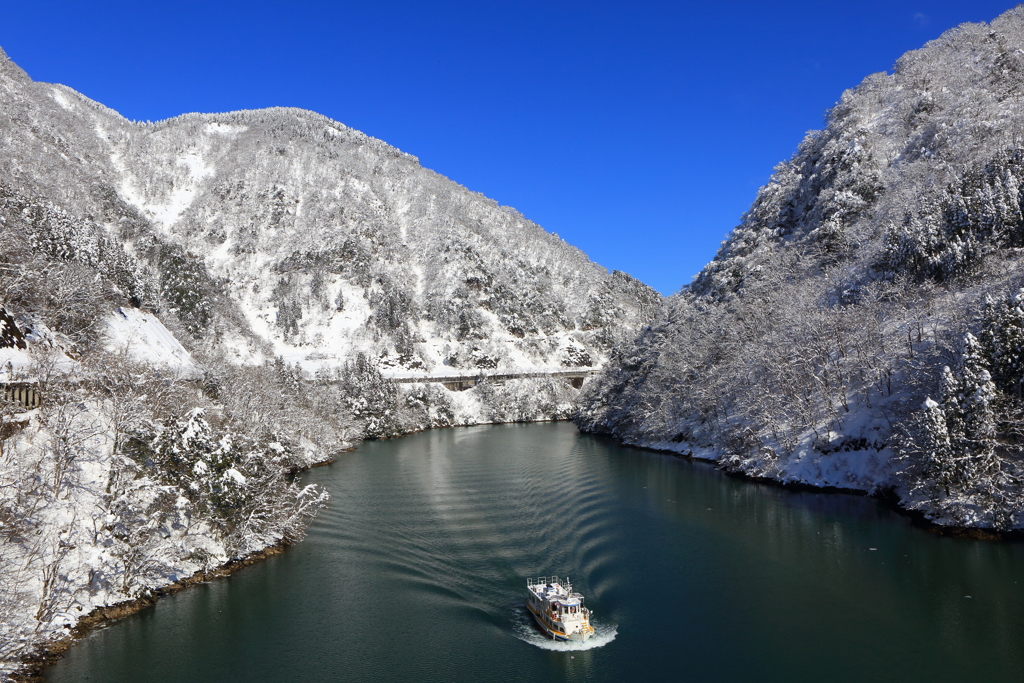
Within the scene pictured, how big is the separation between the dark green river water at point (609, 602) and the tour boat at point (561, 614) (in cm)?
64

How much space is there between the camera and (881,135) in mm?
95438

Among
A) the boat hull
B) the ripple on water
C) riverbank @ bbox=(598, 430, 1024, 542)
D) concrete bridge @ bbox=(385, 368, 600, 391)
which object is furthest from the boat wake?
concrete bridge @ bbox=(385, 368, 600, 391)

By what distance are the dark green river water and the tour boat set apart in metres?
0.64

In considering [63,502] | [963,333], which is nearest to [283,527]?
[63,502]

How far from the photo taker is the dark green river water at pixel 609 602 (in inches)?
945

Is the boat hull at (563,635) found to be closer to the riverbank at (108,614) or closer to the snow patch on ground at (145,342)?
the riverbank at (108,614)

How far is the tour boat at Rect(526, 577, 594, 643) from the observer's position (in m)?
26.3

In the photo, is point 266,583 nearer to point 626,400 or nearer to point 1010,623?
point 1010,623

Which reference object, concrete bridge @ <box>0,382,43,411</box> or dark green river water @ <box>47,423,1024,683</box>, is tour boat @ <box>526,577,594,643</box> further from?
concrete bridge @ <box>0,382,43,411</box>

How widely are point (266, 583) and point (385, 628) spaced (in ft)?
31.4

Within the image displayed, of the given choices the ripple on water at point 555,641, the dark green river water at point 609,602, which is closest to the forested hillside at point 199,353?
the dark green river water at point 609,602

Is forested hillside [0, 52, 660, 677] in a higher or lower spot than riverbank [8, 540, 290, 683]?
higher

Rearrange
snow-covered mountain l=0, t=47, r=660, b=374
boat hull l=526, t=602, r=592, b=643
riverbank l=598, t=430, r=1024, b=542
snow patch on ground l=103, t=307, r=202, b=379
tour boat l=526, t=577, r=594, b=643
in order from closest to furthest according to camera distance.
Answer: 1. boat hull l=526, t=602, r=592, b=643
2. tour boat l=526, t=577, r=594, b=643
3. riverbank l=598, t=430, r=1024, b=542
4. snow patch on ground l=103, t=307, r=202, b=379
5. snow-covered mountain l=0, t=47, r=660, b=374

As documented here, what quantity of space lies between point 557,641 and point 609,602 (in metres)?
4.99
